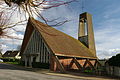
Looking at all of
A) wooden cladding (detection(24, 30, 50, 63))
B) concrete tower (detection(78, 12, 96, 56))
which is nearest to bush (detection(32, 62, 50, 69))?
wooden cladding (detection(24, 30, 50, 63))

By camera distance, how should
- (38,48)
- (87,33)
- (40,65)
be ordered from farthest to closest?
(87,33)
(38,48)
(40,65)

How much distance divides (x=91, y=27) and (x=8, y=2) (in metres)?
27.9

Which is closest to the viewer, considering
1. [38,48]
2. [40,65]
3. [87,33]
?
[40,65]

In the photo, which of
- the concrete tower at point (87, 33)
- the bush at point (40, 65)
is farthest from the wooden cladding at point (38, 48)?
the concrete tower at point (87, 33)

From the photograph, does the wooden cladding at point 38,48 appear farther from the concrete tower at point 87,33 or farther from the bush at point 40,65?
the concrete tower at point 87,33

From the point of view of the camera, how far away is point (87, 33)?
27.2 meters

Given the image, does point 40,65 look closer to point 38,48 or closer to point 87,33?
point 38,48

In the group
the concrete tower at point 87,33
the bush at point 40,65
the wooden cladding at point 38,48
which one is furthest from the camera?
the concrete tower at point 87,33

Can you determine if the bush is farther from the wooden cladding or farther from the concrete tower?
the concrete tower

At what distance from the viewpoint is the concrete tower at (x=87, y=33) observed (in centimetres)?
2745

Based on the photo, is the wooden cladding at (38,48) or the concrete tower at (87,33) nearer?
the wooden cladding at (38,48)

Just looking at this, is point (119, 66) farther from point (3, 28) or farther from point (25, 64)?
point (25, 64)

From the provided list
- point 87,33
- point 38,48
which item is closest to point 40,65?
point 38,48

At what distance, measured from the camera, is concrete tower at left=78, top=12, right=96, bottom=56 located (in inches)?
1081
